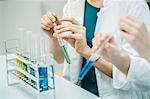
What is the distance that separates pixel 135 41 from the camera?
2.44 ft

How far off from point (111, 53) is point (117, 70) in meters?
0.20

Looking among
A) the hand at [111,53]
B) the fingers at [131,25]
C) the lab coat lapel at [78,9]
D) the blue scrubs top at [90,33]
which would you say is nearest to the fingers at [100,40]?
the hand at [111,53]

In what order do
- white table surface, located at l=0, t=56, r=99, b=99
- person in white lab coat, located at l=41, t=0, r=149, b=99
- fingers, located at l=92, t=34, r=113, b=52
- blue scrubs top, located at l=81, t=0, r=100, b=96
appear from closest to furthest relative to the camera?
fingers, located at l=92, t=34, r=113, b=52 → white table surface, located at l=0, t=56, r=99, b=99 → person in white lab coat, located at l=41, t=0, r=149, b=99 → blue scrubs top, located at l=81, t=0, r=100, b=96

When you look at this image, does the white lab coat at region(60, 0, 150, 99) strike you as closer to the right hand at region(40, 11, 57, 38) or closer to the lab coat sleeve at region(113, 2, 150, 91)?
the lab coat sleeve at region(113, 2, 150, 91)

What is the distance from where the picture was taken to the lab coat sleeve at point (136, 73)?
101 cm

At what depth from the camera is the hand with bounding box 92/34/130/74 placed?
0.84m

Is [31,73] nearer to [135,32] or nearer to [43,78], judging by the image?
[43,78]

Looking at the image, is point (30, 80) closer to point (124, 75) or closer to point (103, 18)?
point (124, 75)

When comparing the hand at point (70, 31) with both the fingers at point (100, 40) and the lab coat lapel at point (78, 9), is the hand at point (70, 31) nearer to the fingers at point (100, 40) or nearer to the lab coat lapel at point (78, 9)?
the fingers at point (100, 40)

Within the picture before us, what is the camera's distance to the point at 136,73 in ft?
3.34

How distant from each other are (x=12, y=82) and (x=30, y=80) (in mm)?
147

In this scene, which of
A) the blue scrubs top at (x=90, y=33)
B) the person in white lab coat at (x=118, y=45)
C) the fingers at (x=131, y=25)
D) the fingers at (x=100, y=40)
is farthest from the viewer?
the blue scrubs top at (x=90, y=33)

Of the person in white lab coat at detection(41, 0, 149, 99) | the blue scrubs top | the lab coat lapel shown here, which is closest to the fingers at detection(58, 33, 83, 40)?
the person in white lab coat at detection(41, 0, 149, 99)

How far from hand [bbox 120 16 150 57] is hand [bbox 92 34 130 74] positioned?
0.11 meters
